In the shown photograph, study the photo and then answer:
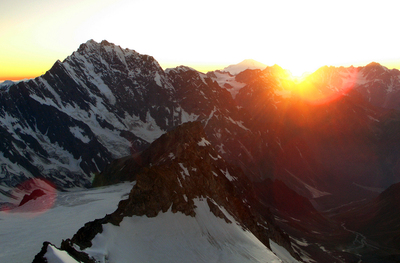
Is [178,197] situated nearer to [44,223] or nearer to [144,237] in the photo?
[144,237]

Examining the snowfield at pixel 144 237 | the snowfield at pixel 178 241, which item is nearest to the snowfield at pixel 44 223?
the snowfield at pixel 144 237

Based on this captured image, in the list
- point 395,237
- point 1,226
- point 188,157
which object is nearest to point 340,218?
point 395,237

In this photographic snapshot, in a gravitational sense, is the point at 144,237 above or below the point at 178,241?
above

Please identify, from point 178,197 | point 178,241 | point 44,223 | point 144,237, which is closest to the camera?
point 144,237

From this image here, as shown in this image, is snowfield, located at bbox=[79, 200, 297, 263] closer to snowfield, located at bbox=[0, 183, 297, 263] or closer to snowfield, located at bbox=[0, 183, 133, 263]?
snowfield, located at bbox=[0, 183, 297, 263]

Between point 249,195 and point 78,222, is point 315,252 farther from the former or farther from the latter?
point 78,222

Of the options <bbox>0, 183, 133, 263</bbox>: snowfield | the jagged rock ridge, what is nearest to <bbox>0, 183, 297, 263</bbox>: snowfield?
<bbox>0, 183, 133, 263</bbox>: snowfield

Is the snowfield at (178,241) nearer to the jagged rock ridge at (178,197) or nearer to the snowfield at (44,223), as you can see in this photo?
the jagged rock ridge at (178,197)

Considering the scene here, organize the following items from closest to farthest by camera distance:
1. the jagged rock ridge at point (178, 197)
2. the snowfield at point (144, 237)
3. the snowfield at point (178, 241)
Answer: the snowfield at point (178, 241)
the snowfield at point (144, 237)
the jagged rock ridge at point (178, 197)

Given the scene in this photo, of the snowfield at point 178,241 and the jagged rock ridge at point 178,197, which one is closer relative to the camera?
the snowfield at point 178,241

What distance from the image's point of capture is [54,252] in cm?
3378

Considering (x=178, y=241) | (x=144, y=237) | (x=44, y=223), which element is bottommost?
(x=44, y=223)

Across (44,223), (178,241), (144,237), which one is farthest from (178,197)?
(44,223)

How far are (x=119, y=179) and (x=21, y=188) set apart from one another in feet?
225
